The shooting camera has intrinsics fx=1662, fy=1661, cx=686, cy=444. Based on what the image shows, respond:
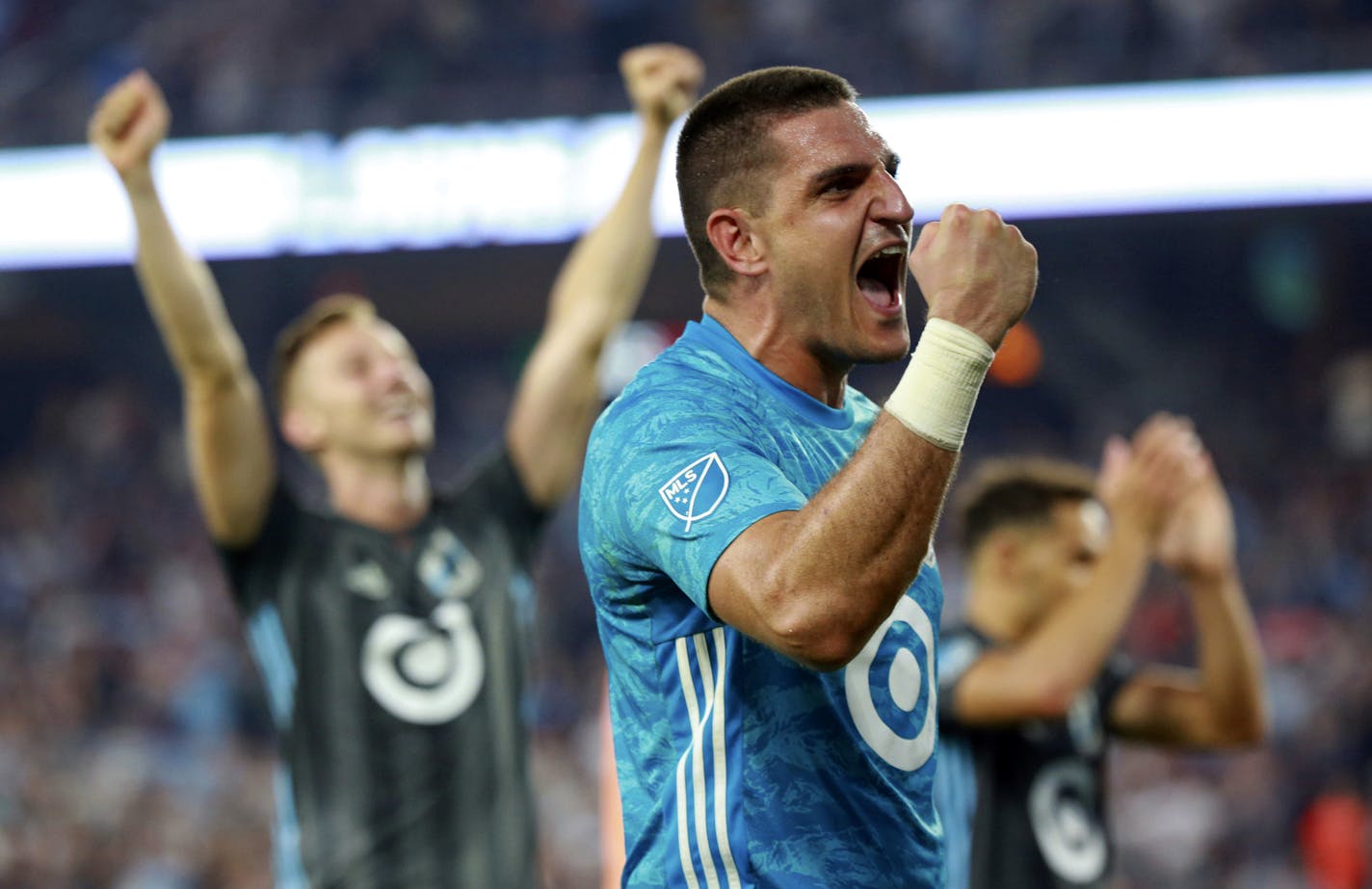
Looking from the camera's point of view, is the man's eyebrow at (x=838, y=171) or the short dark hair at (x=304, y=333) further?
the short dark hair at (x=304, y=333)

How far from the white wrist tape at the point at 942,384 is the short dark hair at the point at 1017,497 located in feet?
7.98

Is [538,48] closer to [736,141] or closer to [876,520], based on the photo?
[736,141]

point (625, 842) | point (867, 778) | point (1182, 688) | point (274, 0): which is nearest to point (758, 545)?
point (867, 778)

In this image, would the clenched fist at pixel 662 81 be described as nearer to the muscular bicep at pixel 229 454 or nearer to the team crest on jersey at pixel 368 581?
the muscular bicep at pixel 229 454

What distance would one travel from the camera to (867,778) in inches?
87.0

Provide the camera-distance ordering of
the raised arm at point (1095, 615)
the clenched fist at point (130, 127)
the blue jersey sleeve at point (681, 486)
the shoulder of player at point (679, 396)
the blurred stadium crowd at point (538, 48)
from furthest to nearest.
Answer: the blurred stadium crowd at point (538, 48)
the raised arm at point (1095, 615)
the clenched fist at point (130, 127)
the shoulder of player at point (679, 396)
the blue jersey sleeve at point (681, 486)

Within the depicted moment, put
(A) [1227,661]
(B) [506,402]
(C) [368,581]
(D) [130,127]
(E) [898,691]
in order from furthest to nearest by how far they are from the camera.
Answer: (B) [506,402], (A) [1227,661], (C) [368,581], (D) [130,127], (E) [898,691]

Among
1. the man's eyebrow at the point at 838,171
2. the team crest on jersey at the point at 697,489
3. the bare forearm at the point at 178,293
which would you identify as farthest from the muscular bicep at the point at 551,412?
the team crest on jersey at the point at 697,489

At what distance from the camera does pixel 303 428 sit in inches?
170

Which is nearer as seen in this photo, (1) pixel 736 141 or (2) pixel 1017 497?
(1) pixel 736 141

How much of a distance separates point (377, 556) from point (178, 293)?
2.59ft

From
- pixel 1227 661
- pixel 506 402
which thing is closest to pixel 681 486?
pixel 1227 661

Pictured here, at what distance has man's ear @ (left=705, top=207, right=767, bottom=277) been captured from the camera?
2418mm

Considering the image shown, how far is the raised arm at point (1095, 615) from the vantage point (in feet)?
12.6
